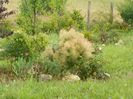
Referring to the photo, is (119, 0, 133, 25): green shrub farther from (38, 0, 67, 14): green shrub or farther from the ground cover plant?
the ground cover plant

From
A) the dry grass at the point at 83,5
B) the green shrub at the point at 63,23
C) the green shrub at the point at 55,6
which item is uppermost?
the green shrub at the point at 55,6

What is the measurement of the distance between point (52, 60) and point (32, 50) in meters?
1.01

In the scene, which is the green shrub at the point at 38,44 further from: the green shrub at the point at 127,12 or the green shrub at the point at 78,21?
the green shrub at the point at 127,12

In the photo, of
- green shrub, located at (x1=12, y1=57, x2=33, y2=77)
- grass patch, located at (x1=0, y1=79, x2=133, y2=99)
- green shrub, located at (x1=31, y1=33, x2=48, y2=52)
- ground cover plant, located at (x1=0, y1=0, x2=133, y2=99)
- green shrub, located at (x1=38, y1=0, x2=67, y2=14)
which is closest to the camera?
grass patch, located at (x1=0, y1=79, x2=133, y2=99)

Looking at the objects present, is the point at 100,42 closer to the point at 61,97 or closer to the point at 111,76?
the point at 111,76

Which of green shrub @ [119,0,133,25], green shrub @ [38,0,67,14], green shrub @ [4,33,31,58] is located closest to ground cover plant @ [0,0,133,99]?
green shrub @ [4,33,31,58]

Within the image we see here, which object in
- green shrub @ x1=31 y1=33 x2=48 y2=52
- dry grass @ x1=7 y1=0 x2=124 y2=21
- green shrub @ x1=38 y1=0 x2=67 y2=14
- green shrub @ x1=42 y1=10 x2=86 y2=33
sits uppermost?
green shrub @ x1=31 y1=33 x2=48 y2=52

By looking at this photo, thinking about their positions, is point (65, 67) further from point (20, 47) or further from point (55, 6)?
point (55, 6)

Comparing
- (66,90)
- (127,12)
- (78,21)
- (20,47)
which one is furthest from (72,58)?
(127,12)

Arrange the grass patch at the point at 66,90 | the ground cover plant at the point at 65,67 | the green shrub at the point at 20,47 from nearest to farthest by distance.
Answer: the grass patch at the point at 66,90 → the ground cover plant at the point at 65,67 → the green shrub at the point at 20,47

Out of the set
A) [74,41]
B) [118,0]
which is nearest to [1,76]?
[74,41]

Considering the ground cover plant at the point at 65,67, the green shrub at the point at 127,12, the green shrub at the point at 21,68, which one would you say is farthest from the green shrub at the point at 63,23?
the green shrub at the point at 21,68

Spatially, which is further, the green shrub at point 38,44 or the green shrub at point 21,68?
the green shrub at point 38,44

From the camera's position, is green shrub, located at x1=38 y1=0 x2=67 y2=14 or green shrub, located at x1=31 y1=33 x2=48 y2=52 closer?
green shrub, located at x1=31 y1=33 x2=48 y2=52
